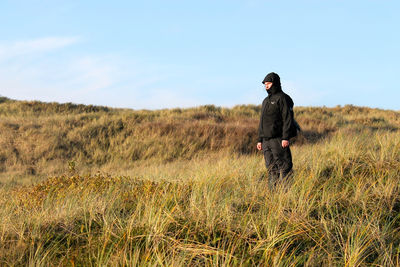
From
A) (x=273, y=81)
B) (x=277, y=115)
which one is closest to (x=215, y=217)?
(x=277, y=115)

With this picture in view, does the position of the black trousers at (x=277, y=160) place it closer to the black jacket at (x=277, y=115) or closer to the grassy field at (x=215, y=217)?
the black jacket at (x=277, y=115)

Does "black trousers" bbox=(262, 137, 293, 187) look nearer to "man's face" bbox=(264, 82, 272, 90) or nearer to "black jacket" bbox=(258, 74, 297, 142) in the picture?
"black jacket" bbox=(258, 74, 297, 142)

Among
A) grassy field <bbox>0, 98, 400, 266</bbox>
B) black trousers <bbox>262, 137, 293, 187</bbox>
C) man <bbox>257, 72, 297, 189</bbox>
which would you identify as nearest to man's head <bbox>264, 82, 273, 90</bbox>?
man <bbox>257, 72, 297, 189</bbox>

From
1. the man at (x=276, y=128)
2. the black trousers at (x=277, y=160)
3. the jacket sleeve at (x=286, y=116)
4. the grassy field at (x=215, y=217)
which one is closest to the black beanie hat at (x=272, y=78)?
the man at (x=276, y=128)

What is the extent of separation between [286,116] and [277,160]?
0.79m

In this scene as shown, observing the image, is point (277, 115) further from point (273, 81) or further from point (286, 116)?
point (273, 81)

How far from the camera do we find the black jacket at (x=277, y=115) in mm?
6605

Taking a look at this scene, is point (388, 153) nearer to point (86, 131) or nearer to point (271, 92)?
point (271, 92)

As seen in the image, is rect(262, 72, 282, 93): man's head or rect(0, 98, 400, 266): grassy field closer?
rect(0, 98, 400, 266): grassy field

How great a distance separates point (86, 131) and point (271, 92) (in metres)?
10.8

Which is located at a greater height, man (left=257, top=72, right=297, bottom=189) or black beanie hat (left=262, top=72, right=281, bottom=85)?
black beanie hat (left=262, top=72, right=281, bottom=85)

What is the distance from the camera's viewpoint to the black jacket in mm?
6605

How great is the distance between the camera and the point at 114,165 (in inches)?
514

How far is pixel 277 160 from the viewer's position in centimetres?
670
